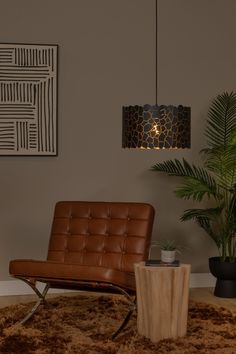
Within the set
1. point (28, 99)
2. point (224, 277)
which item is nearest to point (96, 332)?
point (224, 277)

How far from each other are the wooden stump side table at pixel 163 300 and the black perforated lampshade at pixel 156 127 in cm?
77

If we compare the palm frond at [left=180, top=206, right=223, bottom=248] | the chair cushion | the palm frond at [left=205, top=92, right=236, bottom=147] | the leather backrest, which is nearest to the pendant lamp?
the leather backrest

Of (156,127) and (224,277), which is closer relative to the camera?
(156,127)

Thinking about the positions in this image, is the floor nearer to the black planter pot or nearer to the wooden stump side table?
the black planter pot

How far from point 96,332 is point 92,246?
72 cm

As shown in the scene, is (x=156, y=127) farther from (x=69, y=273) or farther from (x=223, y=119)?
(x=223, y=119)

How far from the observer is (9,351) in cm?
331

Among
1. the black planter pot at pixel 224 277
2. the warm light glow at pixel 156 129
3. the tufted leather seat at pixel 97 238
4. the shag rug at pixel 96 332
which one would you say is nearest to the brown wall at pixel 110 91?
the black planter pot at pixel 224 277

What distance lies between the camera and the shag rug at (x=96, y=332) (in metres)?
3.38

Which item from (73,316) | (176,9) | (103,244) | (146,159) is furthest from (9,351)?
(176,9)

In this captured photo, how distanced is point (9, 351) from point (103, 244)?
1.17m

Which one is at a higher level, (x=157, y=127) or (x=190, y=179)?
(x=157, y=127)

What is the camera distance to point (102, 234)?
4270 millimetres

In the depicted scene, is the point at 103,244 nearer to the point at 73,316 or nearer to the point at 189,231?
the point at 73,316
